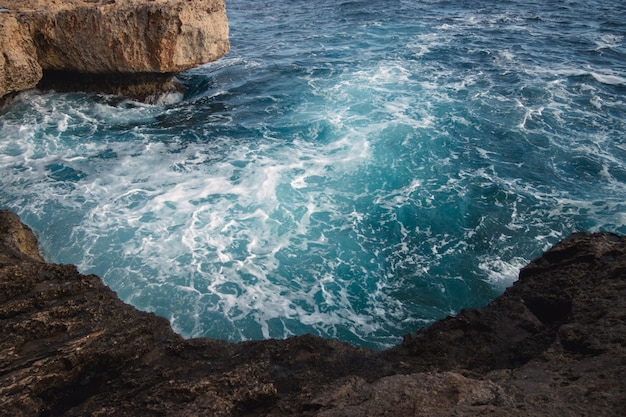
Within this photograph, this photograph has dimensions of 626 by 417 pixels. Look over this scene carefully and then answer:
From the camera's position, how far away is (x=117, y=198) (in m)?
11.9

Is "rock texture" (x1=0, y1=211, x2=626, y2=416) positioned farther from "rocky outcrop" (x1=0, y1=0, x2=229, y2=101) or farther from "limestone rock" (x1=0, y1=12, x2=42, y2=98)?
"limestone rock" (x1=0, y1=12, x2=42, y2=98)

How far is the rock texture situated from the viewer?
165 inches

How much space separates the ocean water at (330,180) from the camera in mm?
9234

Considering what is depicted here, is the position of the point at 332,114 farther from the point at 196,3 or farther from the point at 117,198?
the point at 117,198

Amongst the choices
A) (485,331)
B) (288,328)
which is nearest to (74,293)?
(288,328)

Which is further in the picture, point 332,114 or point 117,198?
point 332,114

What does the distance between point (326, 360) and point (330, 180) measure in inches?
304

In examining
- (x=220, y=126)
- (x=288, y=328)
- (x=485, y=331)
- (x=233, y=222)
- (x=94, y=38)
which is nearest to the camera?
(x=485, y=331)

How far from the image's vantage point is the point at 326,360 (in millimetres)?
5531

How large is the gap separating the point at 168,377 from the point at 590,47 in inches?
926

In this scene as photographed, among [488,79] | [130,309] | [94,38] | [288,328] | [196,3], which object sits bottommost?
[288,328]

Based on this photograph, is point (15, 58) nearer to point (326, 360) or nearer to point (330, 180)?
point (330, 180)

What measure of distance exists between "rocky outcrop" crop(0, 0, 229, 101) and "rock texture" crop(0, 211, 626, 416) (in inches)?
397

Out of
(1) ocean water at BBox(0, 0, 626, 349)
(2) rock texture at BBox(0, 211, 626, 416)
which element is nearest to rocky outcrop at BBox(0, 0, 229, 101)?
(1) ocean water at BBox(0, 0, 626, 349)
